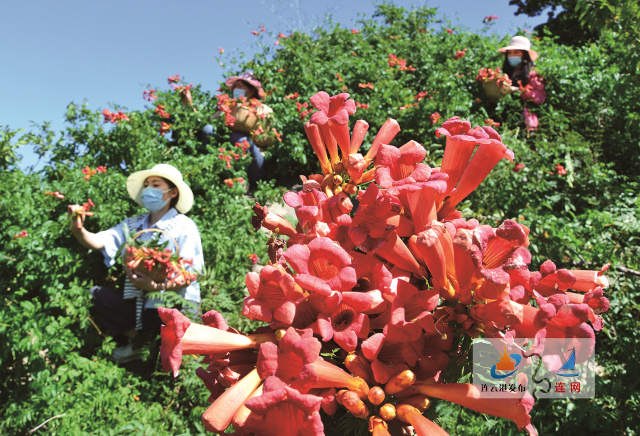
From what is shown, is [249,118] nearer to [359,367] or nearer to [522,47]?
[522,47]

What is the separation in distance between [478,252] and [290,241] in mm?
394

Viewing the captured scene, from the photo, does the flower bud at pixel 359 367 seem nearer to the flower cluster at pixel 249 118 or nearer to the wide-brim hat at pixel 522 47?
the flower cluster at pixel 249 118

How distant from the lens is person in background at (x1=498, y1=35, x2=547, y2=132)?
267 inches

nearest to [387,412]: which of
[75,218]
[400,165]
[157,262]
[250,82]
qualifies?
[400,165]

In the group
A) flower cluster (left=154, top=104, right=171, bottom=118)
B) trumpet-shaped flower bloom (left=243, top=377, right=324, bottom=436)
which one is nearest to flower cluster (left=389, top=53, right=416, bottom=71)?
flower cluster (left=154, top=104, right=171, bottom=118)

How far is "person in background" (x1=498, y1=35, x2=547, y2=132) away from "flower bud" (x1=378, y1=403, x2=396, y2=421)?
7285mm

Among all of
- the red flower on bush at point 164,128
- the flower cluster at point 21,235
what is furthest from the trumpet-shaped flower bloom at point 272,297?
the red flower on bush at point 164,128

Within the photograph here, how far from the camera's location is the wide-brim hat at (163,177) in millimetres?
4266

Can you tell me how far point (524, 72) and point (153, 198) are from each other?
6.54 metres

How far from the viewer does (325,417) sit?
2.33 ft

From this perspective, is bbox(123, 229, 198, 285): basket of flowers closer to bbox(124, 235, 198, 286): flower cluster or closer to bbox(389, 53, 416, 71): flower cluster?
bbox(124, 235, 198, 286): flower cluster

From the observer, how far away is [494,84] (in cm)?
702

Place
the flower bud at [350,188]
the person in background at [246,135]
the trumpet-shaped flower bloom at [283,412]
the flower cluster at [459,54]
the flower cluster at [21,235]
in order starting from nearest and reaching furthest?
the trumpet-shaped flower bloom at [283,412]
the flower bud at [350,188]
the flower cluster at [21,235]
the person in background at [246,135]
the flower cluster at [459,54]

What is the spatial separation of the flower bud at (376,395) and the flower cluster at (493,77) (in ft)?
24.1
